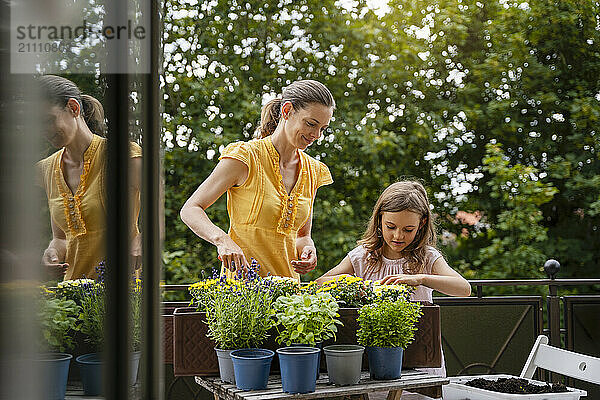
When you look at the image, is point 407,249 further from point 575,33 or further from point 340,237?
point 575,33

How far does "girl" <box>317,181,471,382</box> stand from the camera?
2.17 metres

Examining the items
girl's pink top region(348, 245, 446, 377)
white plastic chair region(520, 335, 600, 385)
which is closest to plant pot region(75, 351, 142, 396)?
girl's pink top region(348, 245, 446, 377)

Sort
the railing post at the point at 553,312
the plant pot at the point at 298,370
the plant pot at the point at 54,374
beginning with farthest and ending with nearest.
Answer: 1. the railing post at the point at 553,312
2. the plant pot at the point at 298,370
3. the plant pot at the point at 54,374

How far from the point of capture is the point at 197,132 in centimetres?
464

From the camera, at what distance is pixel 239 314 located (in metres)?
1.42

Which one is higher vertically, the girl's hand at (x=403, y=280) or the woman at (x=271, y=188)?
the woman at (x=271, y=188)

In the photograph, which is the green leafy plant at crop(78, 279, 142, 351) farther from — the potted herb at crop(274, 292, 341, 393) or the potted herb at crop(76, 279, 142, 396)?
the potted herb at crop(274, 292, 341, 393)

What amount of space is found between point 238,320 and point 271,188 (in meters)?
0.59

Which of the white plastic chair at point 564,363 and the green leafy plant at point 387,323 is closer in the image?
the green leafy plant at point 387,323

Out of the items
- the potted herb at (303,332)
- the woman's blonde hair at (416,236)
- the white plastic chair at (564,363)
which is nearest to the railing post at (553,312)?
the white plastic chair at (564,363)

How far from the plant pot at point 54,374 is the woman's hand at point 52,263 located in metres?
0.05

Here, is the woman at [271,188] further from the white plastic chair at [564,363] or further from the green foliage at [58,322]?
the green foliage at [58,322]

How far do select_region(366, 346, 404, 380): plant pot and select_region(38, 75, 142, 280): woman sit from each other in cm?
116

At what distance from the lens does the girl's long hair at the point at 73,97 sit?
371 mm
